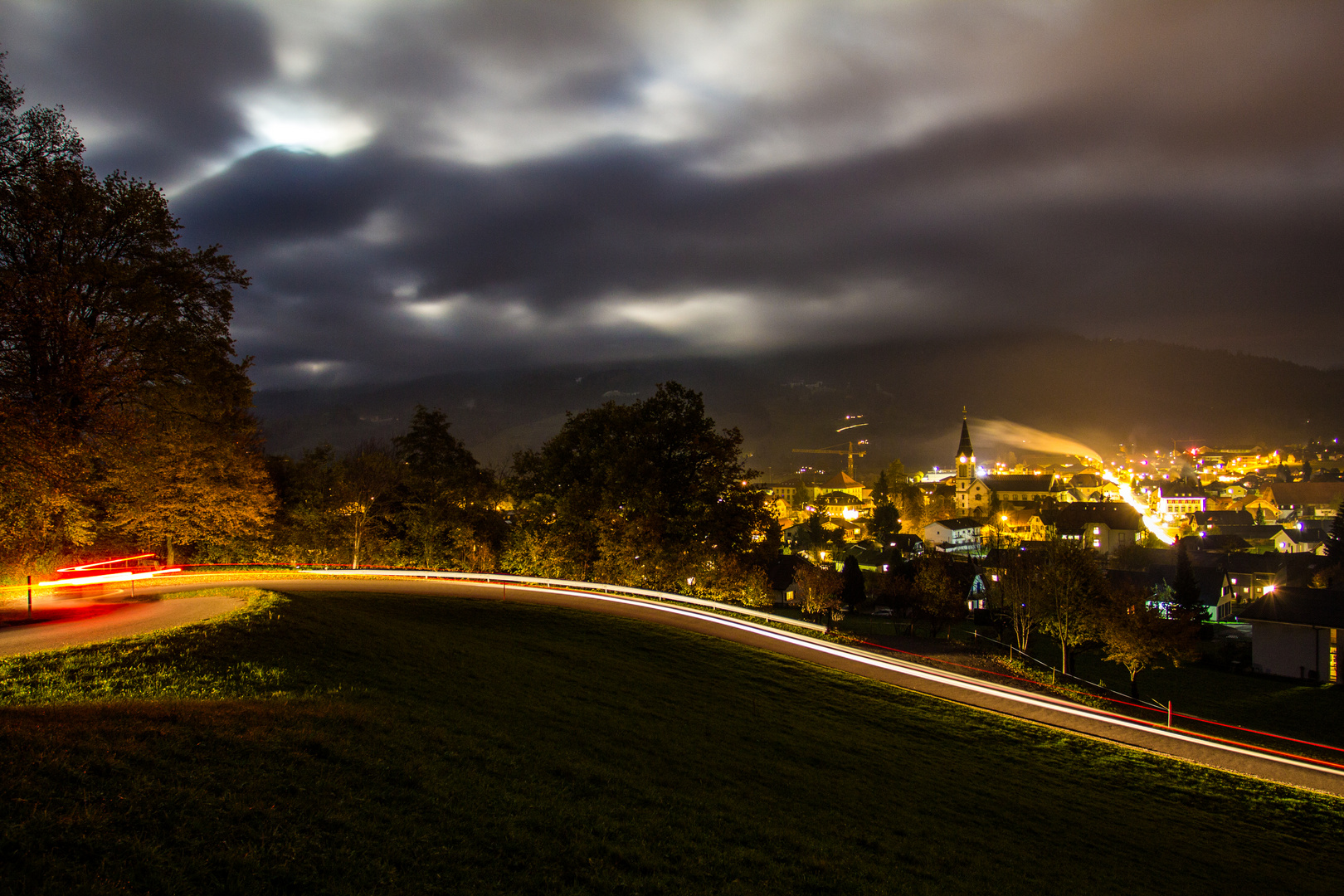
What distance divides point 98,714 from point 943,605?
45.9 m

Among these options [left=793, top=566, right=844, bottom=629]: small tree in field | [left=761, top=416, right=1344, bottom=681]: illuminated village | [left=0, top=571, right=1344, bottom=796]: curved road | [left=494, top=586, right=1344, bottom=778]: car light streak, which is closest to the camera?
[left=0, top=571, right=1344, bottom=796]: curved road

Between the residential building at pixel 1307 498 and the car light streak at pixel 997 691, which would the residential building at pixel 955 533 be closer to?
the residential building at pixel 1307 498

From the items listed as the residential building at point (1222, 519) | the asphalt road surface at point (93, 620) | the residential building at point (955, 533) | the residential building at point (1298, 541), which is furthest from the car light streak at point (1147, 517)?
the asphalt road surface at point (93, 620)

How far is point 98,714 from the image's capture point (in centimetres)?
756

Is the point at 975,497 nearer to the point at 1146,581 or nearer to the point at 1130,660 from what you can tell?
the point at 1146,581

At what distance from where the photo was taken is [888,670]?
2114 centimetres

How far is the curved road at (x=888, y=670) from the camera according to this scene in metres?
16.2

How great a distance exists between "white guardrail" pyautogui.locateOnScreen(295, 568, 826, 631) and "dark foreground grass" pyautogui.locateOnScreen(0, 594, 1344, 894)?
822cm

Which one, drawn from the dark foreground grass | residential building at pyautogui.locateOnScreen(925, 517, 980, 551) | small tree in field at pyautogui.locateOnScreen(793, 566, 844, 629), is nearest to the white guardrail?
the dark foreground grass

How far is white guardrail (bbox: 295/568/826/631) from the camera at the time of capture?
84.2 feet

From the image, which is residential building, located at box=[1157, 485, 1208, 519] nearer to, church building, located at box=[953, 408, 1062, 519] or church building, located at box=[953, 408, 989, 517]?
church building, located at box=[953, 408, 1062, 519]

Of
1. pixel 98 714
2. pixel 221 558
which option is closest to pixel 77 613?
pixel 98 714

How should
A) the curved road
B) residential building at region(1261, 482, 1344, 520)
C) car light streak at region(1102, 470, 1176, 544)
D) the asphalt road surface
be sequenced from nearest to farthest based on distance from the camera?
1. the asphalt road surface
2. the curved road
3. car light streak at region(1102, 470, 1176, 544)
4. residential building at region(1261, 482, 1344, 520)

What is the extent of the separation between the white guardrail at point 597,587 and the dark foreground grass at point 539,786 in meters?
8.22
